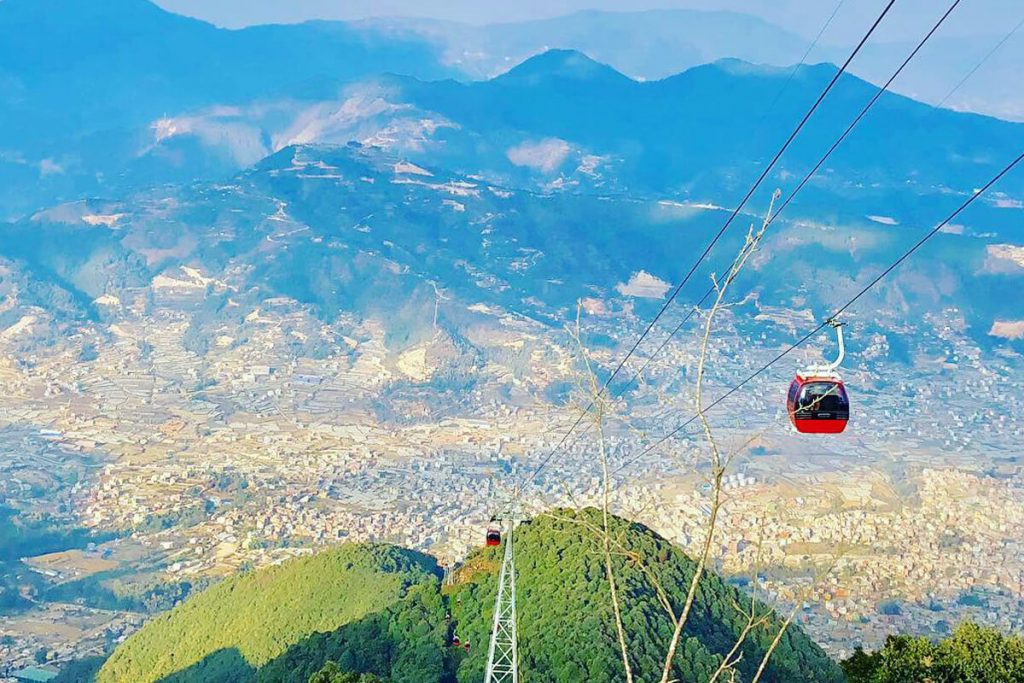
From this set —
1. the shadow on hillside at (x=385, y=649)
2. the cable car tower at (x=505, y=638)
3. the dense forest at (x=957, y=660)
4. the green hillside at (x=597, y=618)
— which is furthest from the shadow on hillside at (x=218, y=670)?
the dense forest at (x=957, y=660)

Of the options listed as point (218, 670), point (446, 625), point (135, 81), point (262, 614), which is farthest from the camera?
point (135, 81)

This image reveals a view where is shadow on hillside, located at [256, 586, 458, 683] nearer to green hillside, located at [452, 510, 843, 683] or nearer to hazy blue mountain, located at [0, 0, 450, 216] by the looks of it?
green hillside, located at [452, 510, 843, 683]

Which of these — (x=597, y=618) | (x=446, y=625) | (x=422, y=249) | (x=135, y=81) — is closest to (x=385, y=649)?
(x=446, y=625)

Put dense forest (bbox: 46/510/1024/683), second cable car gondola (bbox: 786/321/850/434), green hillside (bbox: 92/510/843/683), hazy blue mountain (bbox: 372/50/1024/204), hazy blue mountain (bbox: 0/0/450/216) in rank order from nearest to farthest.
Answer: second cable car gondola (bbox: 786/321/850/434), dense forest (bbox: 46/510/1024/683), green hillside (bbox: 92/510/843/683), hazy blue mountain (bbox: 372/50/1024/204), hazy blue mountain (bbox: 0/0/450/216)

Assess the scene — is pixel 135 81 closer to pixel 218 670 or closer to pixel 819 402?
pixel 218 670

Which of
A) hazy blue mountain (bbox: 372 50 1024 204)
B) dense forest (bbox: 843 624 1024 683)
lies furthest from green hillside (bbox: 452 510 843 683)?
hazy blue mountain (bbox: 372 50 1024 204)

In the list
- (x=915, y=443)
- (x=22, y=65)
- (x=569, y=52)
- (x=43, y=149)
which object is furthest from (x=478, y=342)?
(x=22, y=65)

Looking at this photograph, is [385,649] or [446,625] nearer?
[385,649]
